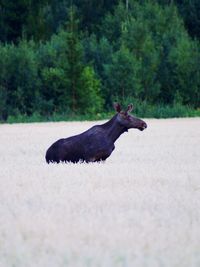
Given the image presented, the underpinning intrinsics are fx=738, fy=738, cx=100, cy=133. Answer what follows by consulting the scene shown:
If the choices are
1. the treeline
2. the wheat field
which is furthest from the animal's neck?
the treeline

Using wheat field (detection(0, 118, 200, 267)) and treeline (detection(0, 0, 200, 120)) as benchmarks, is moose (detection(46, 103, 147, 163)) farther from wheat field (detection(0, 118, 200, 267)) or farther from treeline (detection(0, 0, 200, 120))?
treeline (detection(0, 0, 200, 120))

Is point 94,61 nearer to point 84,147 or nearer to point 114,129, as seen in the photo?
point 114,129

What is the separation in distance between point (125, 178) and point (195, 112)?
36.8 metres

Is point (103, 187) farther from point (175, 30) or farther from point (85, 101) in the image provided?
point (175, 30)

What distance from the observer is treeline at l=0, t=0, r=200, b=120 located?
45.2m

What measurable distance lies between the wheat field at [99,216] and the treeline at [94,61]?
3351 cm

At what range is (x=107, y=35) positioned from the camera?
62.2 metres

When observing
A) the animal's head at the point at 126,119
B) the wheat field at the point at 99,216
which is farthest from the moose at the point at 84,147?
the wheat field at the point at 99,216

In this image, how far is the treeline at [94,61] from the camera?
4519 cm

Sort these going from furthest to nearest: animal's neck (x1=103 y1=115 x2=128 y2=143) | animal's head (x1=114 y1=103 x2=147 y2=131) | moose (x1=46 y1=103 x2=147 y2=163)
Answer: animal's head (x1=114 y1=103 x2=147 y2=131), animal's neck (x1=103 y1=115 x2=128 y2=143), moose (x1=46 y1=103 x2=147 y2=163)

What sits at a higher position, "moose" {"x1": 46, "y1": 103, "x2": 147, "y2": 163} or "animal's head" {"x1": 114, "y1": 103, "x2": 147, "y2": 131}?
"animal's head" {"x1": 114, "y1": 103, "x2": 147, "y2": 131}

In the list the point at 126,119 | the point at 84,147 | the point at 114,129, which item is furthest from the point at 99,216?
the point at 126,119

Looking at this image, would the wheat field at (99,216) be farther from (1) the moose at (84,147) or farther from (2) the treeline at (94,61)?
(2) the treeline at (94,61)

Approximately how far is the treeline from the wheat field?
33513 mm
